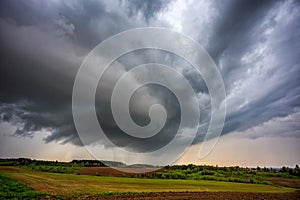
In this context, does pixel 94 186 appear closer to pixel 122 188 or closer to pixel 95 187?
pixel 95 187

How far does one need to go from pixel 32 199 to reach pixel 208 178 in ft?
252

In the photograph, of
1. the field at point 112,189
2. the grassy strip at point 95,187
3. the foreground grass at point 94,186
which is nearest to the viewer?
the field at point 112,189

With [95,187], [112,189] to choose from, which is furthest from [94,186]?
[112,189]

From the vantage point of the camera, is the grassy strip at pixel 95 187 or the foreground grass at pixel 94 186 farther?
the foreground grass at pixel 94 186

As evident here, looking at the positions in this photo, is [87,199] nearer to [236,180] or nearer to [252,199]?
[252,199]

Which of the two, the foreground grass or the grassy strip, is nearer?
the grassy strip

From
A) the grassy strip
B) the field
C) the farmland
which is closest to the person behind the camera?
the farmland

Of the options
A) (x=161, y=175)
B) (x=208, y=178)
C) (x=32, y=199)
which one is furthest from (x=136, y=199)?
(x=208, y=178)

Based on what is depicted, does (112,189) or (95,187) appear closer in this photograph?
(112,189)

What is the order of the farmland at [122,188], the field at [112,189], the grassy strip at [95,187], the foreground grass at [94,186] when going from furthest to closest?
the foreground grass at [94,186], the grassy strip at [95,187], the field at [112,189], the farmland at [122,188]

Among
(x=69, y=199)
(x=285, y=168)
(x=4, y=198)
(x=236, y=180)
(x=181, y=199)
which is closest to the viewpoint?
(x=4, y=198)

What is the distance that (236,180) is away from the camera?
8756 centimetres

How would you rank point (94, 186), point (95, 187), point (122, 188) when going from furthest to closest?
1. point (94, 186)
2. point (122, 188)
3. point (95, 187)

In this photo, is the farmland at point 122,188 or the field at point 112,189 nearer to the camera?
the farmland at point 122,188
